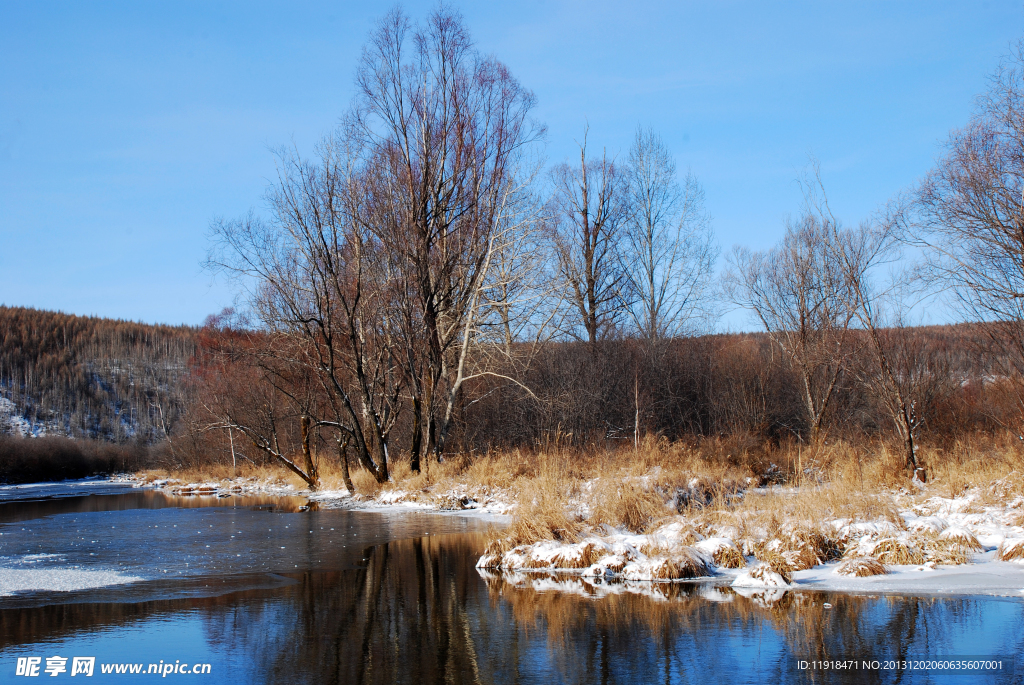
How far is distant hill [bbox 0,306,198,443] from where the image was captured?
7975 cm

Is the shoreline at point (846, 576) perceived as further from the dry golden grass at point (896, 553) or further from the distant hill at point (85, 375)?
the distant hill at point (85, 375)

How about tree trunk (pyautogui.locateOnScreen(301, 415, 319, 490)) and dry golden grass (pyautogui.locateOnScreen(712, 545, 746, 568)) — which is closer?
dry golden grass (pyautogui.locateOnScreen(712, 545, 746, 568))

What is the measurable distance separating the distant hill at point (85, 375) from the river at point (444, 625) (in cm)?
6986

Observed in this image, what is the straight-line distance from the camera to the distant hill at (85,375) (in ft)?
262

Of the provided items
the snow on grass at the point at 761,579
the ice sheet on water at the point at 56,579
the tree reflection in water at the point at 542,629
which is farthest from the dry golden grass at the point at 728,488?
the ice sheet on water at the point at 56,579

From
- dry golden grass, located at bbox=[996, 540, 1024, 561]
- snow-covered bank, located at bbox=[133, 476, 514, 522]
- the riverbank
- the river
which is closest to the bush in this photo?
snow-covered bank, located at bbox=[133, 476, 514, 522]

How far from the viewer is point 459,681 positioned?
489cm

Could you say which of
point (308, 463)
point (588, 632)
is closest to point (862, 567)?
point (588, 632)

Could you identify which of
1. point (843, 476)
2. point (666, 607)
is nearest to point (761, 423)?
point (843, 476)

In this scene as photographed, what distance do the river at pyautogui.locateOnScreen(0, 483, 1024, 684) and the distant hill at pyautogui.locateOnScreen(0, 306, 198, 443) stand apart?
69.9 meters

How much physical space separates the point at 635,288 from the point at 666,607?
945 inches

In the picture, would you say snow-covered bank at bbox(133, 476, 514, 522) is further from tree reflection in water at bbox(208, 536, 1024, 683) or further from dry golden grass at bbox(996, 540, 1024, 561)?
dry golden grass at bbox(996, 540, 1024, 561)

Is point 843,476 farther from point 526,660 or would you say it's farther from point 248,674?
point 248,674

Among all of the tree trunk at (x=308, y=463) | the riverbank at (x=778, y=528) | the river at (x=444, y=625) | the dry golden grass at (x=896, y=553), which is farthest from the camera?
the tree trunk at (x=308, y=463)
